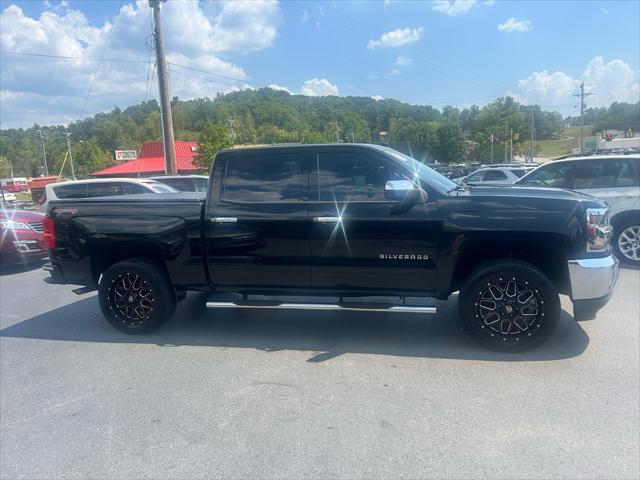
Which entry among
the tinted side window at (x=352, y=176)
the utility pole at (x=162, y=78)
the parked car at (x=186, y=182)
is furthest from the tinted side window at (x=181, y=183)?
the tinted side window at (x=352, y=176)

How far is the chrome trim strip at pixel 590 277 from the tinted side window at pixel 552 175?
4892mm

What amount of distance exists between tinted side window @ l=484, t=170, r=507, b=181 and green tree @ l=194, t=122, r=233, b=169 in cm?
2691

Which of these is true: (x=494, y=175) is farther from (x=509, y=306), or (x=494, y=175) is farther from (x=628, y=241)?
(x=509, y=306)

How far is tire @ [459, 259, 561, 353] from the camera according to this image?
432 centimetres

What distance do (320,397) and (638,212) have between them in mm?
6810

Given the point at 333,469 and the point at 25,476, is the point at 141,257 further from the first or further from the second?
the point at 333,469

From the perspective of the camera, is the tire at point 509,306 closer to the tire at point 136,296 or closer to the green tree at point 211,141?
the tire at point 136,296

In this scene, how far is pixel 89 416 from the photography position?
361 cm

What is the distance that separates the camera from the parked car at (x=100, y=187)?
488 inches

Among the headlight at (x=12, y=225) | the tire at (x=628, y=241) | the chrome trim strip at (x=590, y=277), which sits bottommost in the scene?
the tire at (x=628, y=241)

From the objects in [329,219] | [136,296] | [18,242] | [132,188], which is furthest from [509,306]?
[132,188]

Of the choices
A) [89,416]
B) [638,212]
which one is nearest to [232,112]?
[638,212]

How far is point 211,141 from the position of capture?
41875 mm

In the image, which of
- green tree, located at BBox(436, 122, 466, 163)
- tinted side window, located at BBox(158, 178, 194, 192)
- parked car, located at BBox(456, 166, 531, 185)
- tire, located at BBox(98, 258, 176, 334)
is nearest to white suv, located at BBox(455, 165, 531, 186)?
parked car, located at BBox(456, 166, 531, 185)
